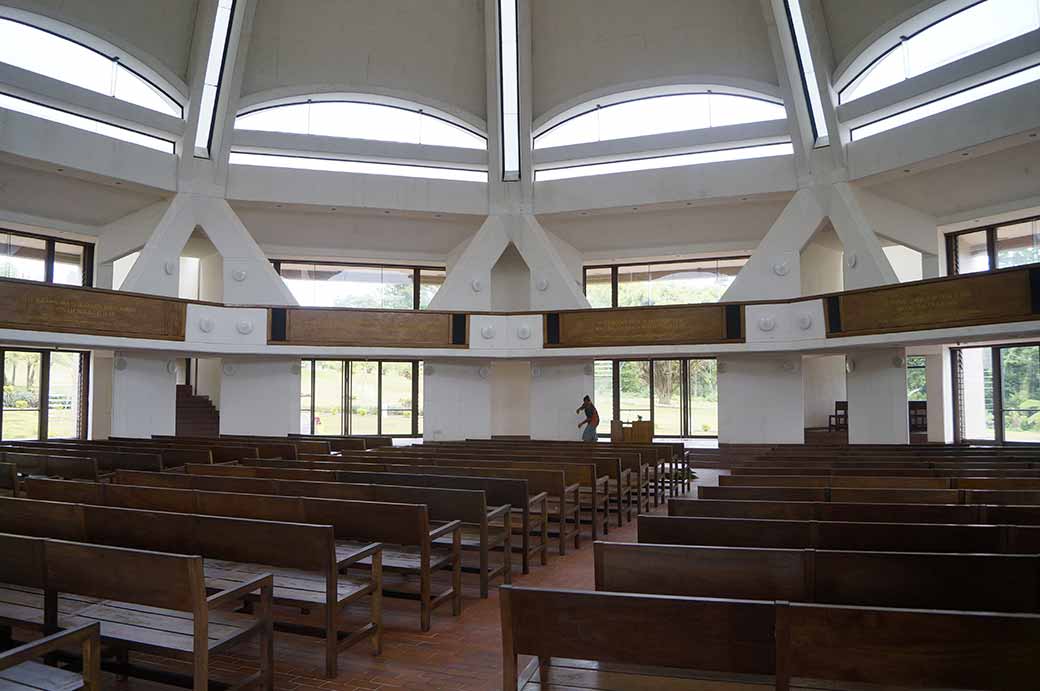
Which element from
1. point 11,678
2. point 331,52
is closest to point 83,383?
point 331,52

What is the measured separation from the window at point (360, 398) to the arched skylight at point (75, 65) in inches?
301

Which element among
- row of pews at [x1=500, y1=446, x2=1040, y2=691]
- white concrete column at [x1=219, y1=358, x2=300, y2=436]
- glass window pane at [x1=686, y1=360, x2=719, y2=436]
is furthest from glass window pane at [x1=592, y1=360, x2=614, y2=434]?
row of pews at [x1=500, y1=446, x2=1040, y2=691]

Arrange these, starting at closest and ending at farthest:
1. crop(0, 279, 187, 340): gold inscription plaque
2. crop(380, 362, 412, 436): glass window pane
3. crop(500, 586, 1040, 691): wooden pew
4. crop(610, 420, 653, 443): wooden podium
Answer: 1. crop(500, 586, 1040, 691): wooden pew
2. crop(0, 279, 187, 340): gold inscription plaque
3. crop(610, 420, 653, 443): wooden podium
4. crop(380, 362, 412, 436): glass window pane

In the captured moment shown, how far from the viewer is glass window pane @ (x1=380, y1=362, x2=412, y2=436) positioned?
65.9 ft

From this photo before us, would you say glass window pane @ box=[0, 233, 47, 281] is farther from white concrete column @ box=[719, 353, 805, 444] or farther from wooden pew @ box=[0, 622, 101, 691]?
wooden pew @ box=[0, 622, 101, 691]

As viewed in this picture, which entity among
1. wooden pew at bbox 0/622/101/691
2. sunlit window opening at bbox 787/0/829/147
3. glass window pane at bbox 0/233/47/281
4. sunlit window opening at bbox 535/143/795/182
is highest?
sunlit window opening at bbox 787/0/829/147

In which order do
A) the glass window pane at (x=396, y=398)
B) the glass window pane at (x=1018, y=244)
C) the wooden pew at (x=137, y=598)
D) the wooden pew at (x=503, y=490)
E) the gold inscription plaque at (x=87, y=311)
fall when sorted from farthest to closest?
the glass window pane at (x=396, y=398) < the glass window pane at (x=1018, y=244) < the gold inscription plaque at (x=87, y=311) < the wooden pew at (x=503, y=490) < the wooden pew at (x=137, y=598)

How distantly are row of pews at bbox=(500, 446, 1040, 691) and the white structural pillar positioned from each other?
34.2 ft

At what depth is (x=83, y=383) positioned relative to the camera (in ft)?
56.1

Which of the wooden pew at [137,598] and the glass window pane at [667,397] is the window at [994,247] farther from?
the wooden pew at [137,598]

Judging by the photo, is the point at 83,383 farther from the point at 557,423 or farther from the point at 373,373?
the point at 557,423

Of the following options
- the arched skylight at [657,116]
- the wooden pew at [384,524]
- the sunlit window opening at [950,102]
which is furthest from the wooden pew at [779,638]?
the arched skylight at [657,116]

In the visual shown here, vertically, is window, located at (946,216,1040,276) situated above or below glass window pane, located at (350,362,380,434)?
above

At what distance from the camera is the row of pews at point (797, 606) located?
1.86 m
